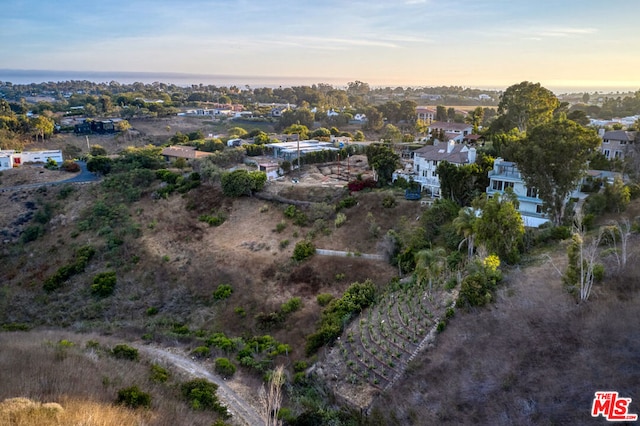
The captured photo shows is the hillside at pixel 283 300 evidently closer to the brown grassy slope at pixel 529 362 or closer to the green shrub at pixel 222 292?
the brown grassy slope at pixel 529 362

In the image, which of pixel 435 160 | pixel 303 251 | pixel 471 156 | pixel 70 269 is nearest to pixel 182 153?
pixel 70 269

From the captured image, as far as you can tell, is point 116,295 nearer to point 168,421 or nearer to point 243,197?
point 243,197

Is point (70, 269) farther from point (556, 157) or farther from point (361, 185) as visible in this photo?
point (556, 157)

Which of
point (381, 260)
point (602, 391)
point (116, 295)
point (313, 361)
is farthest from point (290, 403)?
point (116, 295)

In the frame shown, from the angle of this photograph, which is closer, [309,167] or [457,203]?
[457,203]

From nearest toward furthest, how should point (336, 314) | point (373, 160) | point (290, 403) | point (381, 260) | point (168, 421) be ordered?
point (168, 421) → point (290, 403) → point (336, 314) → point (381, 260) → point (373, 160)

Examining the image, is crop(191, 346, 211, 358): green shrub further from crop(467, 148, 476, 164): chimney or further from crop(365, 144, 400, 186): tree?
crop(467, 148, 476, 164): chimney
